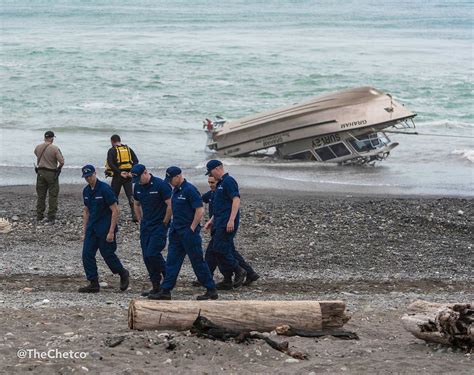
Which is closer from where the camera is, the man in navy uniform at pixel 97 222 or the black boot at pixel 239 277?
the man in navy uniform at pixel 97 222

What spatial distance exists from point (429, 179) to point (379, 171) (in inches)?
51.6

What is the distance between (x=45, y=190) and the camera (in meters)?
17.2

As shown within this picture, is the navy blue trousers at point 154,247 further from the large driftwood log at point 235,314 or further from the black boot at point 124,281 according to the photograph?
the large driftwood log at point 235,314

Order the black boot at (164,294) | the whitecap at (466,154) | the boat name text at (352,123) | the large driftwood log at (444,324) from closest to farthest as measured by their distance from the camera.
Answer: the large driftwood log at (444,324) < the black boot at (164,294) < the boat name text at (352,123) < the whitecap at (466,154)

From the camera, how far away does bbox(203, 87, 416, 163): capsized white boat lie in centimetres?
2503

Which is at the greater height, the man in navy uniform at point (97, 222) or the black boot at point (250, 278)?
the man in navy uniform at point (97, 222)

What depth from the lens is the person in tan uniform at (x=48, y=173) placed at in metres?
17.0

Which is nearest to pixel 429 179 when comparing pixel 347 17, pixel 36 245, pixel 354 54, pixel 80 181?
pixel 80 181

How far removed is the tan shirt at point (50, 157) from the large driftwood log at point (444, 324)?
8.93 meters

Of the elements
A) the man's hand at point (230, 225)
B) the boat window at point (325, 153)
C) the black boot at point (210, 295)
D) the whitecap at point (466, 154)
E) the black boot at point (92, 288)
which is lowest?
the black boot at point (92, 288)

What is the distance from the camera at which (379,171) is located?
24797mm

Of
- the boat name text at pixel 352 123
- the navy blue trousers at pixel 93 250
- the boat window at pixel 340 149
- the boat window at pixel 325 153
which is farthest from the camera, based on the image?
the boat window at pixel 325 153

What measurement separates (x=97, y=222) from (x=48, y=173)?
17.4 ft

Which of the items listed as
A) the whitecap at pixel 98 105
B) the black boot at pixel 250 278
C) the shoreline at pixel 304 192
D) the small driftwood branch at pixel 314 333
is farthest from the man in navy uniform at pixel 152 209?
the whitecap at pixel 98 105
